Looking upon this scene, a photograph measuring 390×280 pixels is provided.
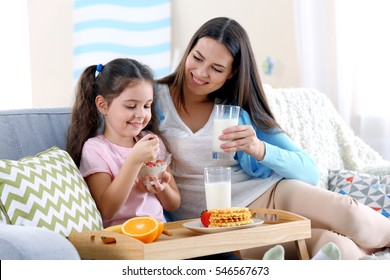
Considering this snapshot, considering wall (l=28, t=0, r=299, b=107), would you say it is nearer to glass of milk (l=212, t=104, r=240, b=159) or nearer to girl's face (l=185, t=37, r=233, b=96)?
girl's face (l=185, t=37, r=233, b=96)

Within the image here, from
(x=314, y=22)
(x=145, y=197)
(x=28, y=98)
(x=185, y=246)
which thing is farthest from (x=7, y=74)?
(x=185, y=246)

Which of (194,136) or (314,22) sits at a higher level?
(314,22)

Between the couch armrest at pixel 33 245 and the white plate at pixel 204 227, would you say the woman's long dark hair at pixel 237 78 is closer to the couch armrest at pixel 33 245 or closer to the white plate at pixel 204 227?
the white plate at pixel 204 227

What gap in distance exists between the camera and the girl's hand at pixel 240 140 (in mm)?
2373

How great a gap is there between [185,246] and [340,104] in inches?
104

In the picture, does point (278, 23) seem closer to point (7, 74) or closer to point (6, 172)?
point (7, 74)

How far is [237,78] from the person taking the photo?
269cm

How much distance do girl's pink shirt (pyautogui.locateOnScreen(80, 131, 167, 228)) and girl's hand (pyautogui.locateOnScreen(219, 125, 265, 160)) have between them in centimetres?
31

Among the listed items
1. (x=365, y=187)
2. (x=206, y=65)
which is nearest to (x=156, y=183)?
(x=206, y=65)

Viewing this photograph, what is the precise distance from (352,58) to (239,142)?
2.12m

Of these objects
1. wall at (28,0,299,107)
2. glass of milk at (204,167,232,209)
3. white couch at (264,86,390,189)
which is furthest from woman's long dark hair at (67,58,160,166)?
wall at (28,0,299,107)

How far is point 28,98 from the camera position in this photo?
5332mm
